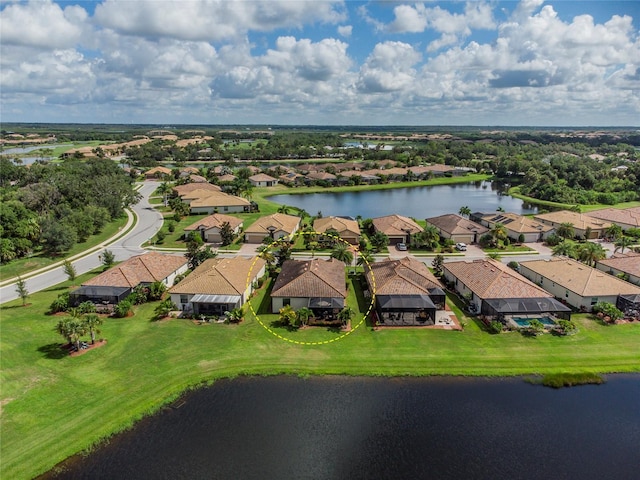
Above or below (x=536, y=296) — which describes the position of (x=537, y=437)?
below

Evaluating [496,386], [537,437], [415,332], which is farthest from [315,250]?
[537,437]

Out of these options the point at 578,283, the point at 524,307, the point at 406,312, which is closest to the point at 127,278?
the point at 406,312

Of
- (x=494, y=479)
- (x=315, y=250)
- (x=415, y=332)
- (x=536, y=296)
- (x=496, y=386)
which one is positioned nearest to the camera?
(x=494, y=479)

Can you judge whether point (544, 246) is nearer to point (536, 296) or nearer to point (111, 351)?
point (536, 296)

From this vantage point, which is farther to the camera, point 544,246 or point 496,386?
point 544,246

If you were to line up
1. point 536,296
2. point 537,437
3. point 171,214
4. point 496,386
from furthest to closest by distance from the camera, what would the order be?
point 171,214, point 536,296, point 496,386, point 537,437

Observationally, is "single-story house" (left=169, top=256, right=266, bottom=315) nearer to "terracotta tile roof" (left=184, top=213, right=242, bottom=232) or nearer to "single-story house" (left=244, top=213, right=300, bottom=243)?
"single-story house" (left=244, top=213, right=300, bottom=243)
